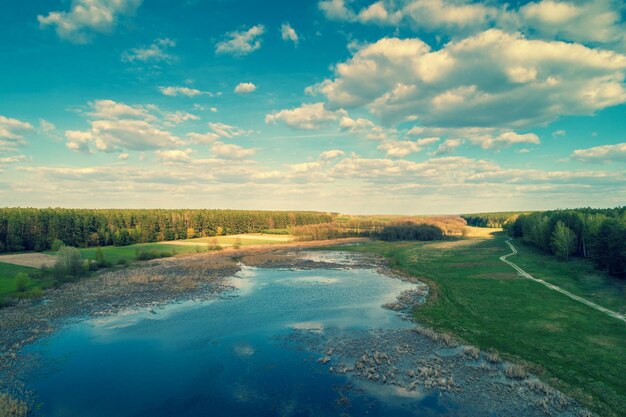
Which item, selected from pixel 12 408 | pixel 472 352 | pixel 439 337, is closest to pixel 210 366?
pixel 12 408

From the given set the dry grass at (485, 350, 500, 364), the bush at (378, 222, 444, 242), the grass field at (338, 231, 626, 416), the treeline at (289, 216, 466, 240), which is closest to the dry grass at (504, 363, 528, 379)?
the grass field at (338, 231, 626, 416)

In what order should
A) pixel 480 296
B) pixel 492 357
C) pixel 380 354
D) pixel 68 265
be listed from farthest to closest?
1. pixel 68 265
2. pixel 480 296
3. pixel 380 354
4. pixel 492 357

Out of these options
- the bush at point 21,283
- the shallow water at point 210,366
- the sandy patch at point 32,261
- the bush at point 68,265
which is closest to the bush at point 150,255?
the sandy patch at point 32,261

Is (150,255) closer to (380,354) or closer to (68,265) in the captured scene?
(68,265)

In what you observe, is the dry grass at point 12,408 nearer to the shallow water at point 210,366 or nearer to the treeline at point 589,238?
the shallow water at point 210,366

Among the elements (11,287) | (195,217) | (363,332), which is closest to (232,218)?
(195,217)

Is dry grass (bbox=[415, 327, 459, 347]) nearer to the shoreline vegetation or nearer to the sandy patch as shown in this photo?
the shoreline vegetation

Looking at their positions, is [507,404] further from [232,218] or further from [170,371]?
[232,218]
